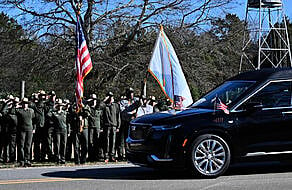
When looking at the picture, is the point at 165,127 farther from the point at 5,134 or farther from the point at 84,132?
the point at 5,134

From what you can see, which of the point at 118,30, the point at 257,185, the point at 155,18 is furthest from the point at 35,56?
the point at 257,185

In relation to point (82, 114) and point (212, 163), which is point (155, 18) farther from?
point (212, 163)

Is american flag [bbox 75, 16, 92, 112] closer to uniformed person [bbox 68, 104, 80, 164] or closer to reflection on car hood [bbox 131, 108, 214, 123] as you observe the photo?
uniformed person [bbox 68, 104, 80, 164]

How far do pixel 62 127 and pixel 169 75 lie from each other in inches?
150

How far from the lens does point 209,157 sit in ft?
32.1

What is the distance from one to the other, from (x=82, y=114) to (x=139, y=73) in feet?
30.4

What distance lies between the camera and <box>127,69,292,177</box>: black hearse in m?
9.74

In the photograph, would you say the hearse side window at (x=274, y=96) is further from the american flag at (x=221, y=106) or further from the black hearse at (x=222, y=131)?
the american flag at (x=221, y=106)

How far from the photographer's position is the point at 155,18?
927 inches

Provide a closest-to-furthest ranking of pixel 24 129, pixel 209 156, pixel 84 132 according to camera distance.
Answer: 1. pixel 209 156
2. pixel 24 129
3. pixel 84 132

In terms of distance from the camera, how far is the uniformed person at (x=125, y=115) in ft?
50.4

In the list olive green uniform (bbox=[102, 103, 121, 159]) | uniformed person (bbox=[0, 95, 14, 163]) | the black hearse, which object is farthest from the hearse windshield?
uniformed person (bbox=[0, 95, 14, 163])

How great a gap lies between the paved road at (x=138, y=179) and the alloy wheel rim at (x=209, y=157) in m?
0.21

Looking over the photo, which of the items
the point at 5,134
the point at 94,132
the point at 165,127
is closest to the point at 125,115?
the point at 94,132
